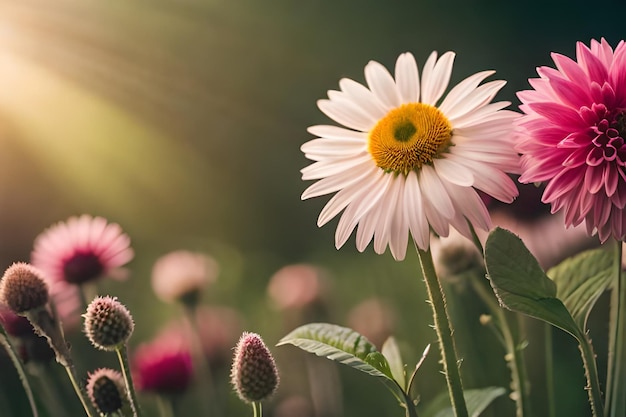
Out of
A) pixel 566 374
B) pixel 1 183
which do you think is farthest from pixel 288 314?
pixel 1 183

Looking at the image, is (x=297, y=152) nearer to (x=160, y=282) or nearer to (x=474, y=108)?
(x=160, y=282)

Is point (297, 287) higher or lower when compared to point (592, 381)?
higher

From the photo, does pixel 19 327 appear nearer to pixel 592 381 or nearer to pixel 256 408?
pixel 256 408

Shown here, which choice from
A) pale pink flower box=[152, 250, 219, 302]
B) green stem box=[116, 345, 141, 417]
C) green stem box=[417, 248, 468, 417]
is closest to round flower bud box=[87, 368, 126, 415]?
green stem box=[116, 345, 141, 417]

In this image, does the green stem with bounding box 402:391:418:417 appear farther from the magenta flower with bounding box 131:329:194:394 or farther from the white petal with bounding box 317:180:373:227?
the magenta flower with bounding box 131:329:194:394

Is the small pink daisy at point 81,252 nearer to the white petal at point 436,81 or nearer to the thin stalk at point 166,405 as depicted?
the thin stalk at point 166,405

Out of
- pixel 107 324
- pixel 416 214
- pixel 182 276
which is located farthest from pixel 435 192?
pixel 182 276

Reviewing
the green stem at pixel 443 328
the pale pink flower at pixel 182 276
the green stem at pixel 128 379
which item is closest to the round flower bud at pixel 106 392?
the green stem at pixel 128 379
